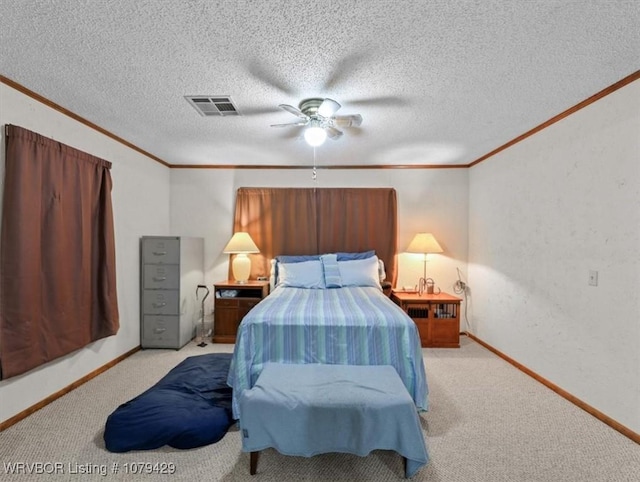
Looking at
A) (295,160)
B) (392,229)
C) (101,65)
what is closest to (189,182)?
(295,160)

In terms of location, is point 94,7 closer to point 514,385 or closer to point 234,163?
point 234,163

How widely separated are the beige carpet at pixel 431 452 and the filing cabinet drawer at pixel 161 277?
132 cm

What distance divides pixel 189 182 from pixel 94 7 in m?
3.17

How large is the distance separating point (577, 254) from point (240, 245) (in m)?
3.56

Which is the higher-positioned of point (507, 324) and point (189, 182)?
point (189, 182)

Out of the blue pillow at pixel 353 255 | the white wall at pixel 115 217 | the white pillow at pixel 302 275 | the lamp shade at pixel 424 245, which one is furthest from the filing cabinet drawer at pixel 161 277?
the lamp shade at pixel 424 245

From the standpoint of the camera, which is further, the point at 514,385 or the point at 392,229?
the point at 392,229

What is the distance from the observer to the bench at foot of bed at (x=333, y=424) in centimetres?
166

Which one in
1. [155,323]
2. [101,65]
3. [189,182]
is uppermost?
[101,65]

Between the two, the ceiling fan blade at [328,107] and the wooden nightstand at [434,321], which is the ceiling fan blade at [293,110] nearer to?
the ceiling fan blade at [328,107]

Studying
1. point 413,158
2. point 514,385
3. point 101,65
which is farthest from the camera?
point 413,158

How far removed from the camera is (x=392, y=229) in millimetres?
4449

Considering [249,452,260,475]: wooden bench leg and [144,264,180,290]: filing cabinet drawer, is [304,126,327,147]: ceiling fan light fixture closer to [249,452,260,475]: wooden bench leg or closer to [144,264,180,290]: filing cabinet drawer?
[249,452,260,475]: wooden bench leg

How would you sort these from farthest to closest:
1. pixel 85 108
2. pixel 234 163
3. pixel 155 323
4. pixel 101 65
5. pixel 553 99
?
pixel 234 163
pixel 155 323
pixel 85 108
pixel 553 99
pixel 101 65
